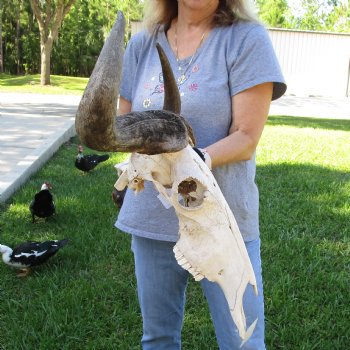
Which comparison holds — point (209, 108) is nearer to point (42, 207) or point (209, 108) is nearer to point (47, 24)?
point (42, 207)

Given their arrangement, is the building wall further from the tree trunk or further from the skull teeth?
the skull teeth

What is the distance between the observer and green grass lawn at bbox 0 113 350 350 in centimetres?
305

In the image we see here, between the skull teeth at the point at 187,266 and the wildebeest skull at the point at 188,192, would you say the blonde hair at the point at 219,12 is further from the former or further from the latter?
the skull teeth at the point at 187,266

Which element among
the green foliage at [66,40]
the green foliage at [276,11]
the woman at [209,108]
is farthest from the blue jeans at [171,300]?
the green foliage at [276,11]

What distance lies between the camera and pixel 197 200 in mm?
1434

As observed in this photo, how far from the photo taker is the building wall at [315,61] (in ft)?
90.2

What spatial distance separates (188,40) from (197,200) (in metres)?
0.81

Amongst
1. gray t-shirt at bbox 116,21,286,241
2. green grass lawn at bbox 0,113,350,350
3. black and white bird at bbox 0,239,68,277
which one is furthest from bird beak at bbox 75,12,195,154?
black and white bird at bbox 0,239,68,277

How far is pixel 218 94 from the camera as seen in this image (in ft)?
6.05

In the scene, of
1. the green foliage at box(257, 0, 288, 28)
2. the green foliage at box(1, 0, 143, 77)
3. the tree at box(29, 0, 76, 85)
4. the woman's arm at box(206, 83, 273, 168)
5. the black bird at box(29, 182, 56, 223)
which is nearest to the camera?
the woman's arm at box(206, 83, 273, 168)

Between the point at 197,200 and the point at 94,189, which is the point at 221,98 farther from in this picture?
the point at 94,189

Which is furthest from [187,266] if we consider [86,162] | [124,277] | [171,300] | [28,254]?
[86,162]

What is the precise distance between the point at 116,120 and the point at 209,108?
724 millimetres

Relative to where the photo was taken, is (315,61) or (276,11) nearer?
(315,61)
